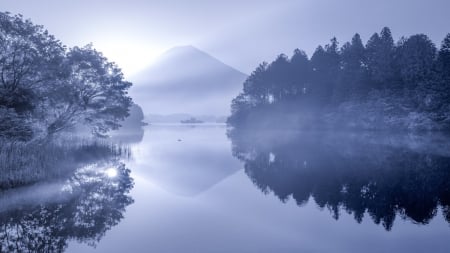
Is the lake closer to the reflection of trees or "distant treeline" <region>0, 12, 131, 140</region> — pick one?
the reflection of trees

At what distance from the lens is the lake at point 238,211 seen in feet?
33.8

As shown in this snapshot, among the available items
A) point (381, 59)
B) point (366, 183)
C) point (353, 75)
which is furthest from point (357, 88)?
point (366, 183)

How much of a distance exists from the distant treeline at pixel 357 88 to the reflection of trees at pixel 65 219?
240ft

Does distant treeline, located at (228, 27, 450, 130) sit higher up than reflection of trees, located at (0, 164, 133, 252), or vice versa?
distant treeline, located at (228, 27, 450, 130)

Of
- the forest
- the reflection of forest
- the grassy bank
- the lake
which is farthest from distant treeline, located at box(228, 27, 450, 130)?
the grassy bank

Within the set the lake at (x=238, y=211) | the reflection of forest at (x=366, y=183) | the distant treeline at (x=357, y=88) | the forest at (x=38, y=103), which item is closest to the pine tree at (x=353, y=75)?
the distant treeline at (x=357, y=88)

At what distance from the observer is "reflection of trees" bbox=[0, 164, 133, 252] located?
10000 millimetres

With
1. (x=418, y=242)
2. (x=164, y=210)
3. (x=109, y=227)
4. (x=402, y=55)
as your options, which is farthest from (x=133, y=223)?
(x=402, y=55)

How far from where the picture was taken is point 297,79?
334 ft

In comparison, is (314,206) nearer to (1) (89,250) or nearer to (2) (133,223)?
(2) (133,223)

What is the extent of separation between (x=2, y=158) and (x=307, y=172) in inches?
818

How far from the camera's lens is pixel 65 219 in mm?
12344

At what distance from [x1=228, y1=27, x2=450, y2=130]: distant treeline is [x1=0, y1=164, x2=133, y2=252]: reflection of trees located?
73.2 metres

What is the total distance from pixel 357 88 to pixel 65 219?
88589 mm
